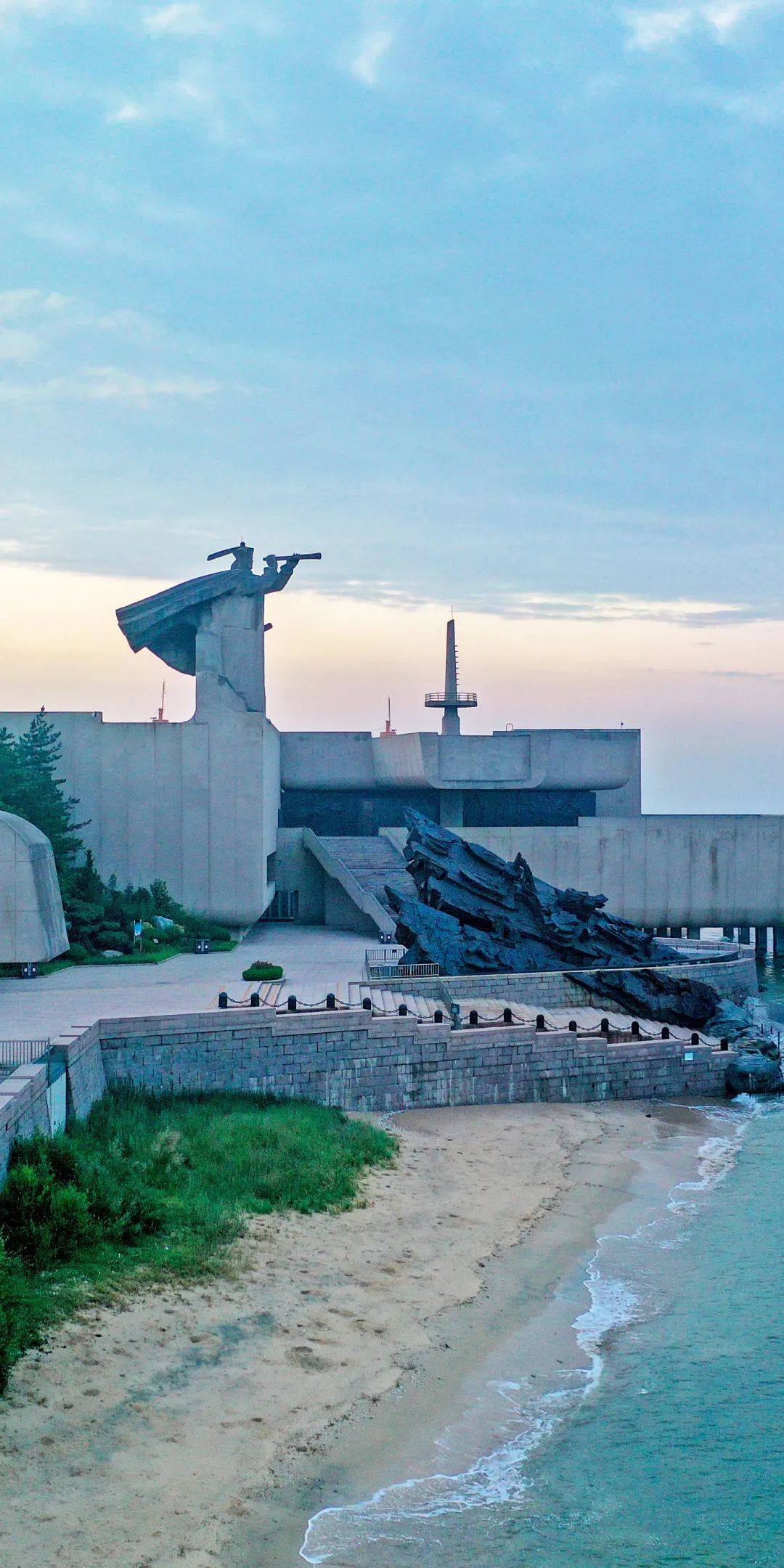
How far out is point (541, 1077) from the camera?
1414 inches

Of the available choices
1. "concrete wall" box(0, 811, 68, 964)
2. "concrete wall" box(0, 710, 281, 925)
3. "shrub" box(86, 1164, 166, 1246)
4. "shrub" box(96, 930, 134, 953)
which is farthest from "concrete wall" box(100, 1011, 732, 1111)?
"concrete wall" box(0, 710, 281, 925)

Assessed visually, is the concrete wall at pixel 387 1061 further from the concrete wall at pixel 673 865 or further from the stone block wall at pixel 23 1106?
the concrete wall at pixel 673 865

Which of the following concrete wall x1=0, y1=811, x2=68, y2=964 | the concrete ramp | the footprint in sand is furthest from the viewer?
the concrete ramp

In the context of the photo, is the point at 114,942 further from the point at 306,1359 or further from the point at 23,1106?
the point at 306,1359

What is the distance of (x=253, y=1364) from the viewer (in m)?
18.7

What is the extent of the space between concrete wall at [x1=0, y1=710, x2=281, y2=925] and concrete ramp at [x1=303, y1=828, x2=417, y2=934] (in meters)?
4.51

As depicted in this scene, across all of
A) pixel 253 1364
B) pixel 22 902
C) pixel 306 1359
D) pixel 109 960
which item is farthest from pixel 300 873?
pixel 253 1364

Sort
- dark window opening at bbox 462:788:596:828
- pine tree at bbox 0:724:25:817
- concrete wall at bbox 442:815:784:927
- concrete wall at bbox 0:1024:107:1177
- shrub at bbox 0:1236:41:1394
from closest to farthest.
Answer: shrub at bbox 0:1236:41:1394 < concrete wall at bbox 0:1024:107:1177 < pine tree at bbox 0:724:25:817 < concrete wall at bbox 442:815:784:927 < dark window opening at bbox 462:788:596:828

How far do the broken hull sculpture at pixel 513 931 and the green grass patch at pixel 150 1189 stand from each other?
1142cm

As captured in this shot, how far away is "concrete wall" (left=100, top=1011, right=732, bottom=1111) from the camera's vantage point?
31594mm

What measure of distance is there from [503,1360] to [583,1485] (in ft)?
11.2

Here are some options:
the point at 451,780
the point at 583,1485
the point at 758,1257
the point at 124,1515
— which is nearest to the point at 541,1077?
the point at 758,1257

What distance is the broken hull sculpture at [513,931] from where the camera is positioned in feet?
139

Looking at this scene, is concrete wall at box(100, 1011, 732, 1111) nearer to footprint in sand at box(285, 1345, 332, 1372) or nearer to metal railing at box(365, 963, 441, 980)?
metal railing at box(365, 963, 441, 980)
